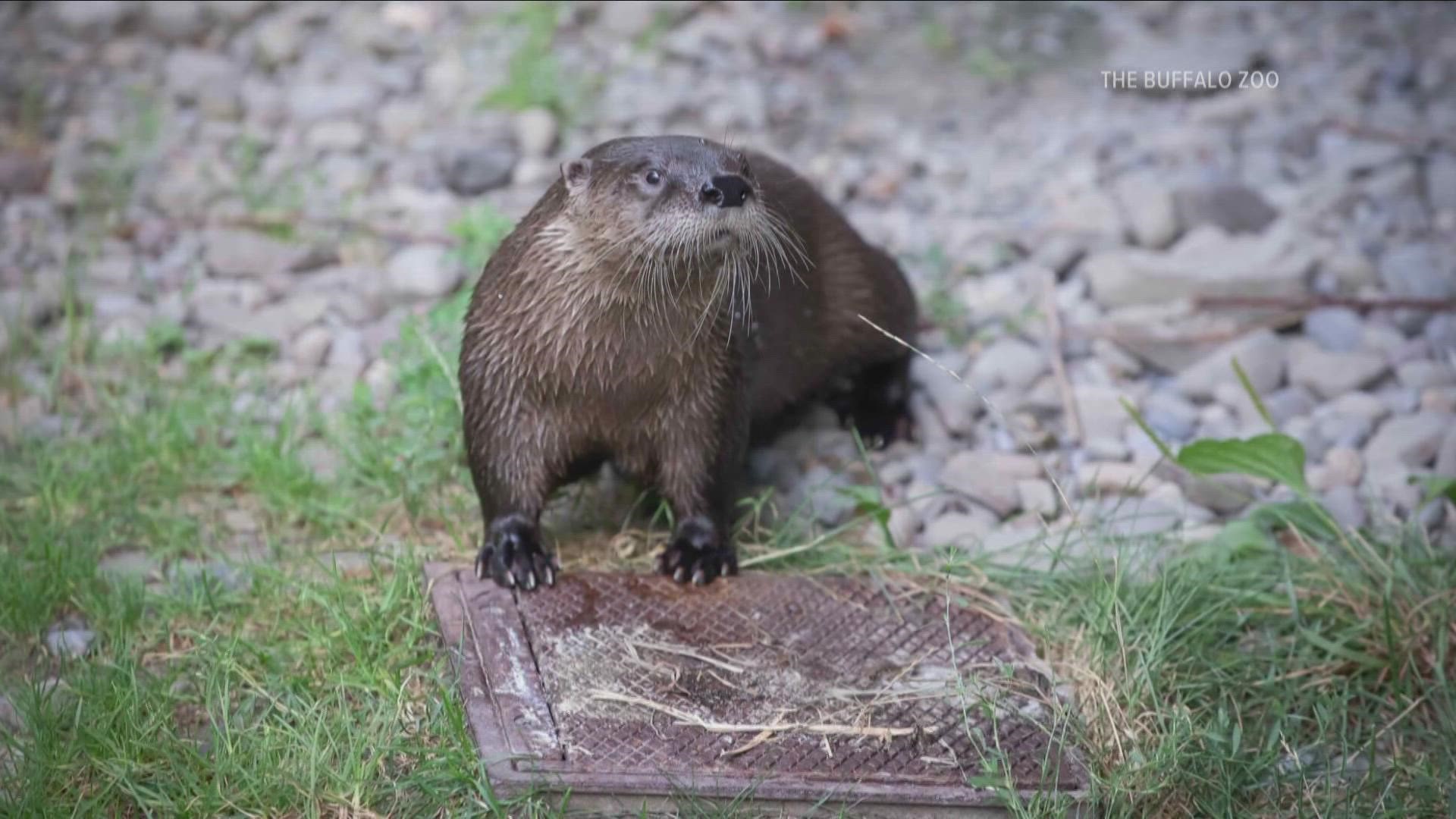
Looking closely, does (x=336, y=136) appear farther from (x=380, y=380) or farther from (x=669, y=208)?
(x=669, y=208)

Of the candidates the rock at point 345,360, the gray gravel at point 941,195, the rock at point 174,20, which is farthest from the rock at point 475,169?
the rock at point 174,20

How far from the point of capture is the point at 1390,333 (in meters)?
3.88

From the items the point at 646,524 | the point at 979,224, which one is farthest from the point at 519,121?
the point at 646,524

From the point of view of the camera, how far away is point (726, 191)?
7.97 feet

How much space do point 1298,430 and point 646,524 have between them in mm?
1446

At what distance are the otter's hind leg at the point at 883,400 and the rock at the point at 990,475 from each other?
16cm

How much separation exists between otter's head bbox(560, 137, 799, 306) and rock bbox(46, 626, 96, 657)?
39.9 inches

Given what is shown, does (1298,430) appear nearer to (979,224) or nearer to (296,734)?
(979,224)

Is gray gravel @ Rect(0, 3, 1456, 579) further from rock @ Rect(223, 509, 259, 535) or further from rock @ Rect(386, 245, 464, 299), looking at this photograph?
rock @ Rect(223, 509, 259, 535)

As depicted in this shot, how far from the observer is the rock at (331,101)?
16.1 feet

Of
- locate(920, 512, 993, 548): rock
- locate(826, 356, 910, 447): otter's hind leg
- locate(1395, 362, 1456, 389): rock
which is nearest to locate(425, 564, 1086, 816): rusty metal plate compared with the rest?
locate(920, 512, 993, 548): rock

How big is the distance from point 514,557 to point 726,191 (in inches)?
29.0

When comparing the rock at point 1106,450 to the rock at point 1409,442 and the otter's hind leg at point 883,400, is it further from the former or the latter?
the rock at point 1409,442

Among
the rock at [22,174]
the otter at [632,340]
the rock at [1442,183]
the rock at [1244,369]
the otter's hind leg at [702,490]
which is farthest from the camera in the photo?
the rock at [1442,183]
